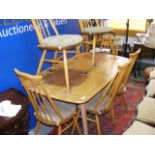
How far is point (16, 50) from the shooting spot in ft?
7.30

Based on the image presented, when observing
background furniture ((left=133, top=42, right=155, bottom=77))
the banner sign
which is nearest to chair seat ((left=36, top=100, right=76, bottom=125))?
the banner sign

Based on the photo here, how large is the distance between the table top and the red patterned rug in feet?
2.28

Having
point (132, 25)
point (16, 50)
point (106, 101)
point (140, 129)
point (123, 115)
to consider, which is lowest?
point (123, 115)

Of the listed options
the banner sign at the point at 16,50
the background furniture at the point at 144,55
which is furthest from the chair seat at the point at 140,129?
the background furniture at the point at 144,55

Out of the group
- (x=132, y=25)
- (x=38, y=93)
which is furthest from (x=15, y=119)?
(x=132, y=25)

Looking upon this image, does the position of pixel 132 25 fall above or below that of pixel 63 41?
below

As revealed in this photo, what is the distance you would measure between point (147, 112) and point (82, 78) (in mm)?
709

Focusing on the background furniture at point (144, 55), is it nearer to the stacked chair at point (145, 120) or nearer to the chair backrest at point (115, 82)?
the stacked chair at point (145, 120)

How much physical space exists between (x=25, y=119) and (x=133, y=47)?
2.83 m

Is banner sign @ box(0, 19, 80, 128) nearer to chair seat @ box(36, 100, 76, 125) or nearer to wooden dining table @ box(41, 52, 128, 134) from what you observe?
wooden dining table @ box(41, 52, 128, 134)

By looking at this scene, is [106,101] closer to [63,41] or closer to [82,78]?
[82,78]

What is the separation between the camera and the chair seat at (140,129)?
67.6 inches
